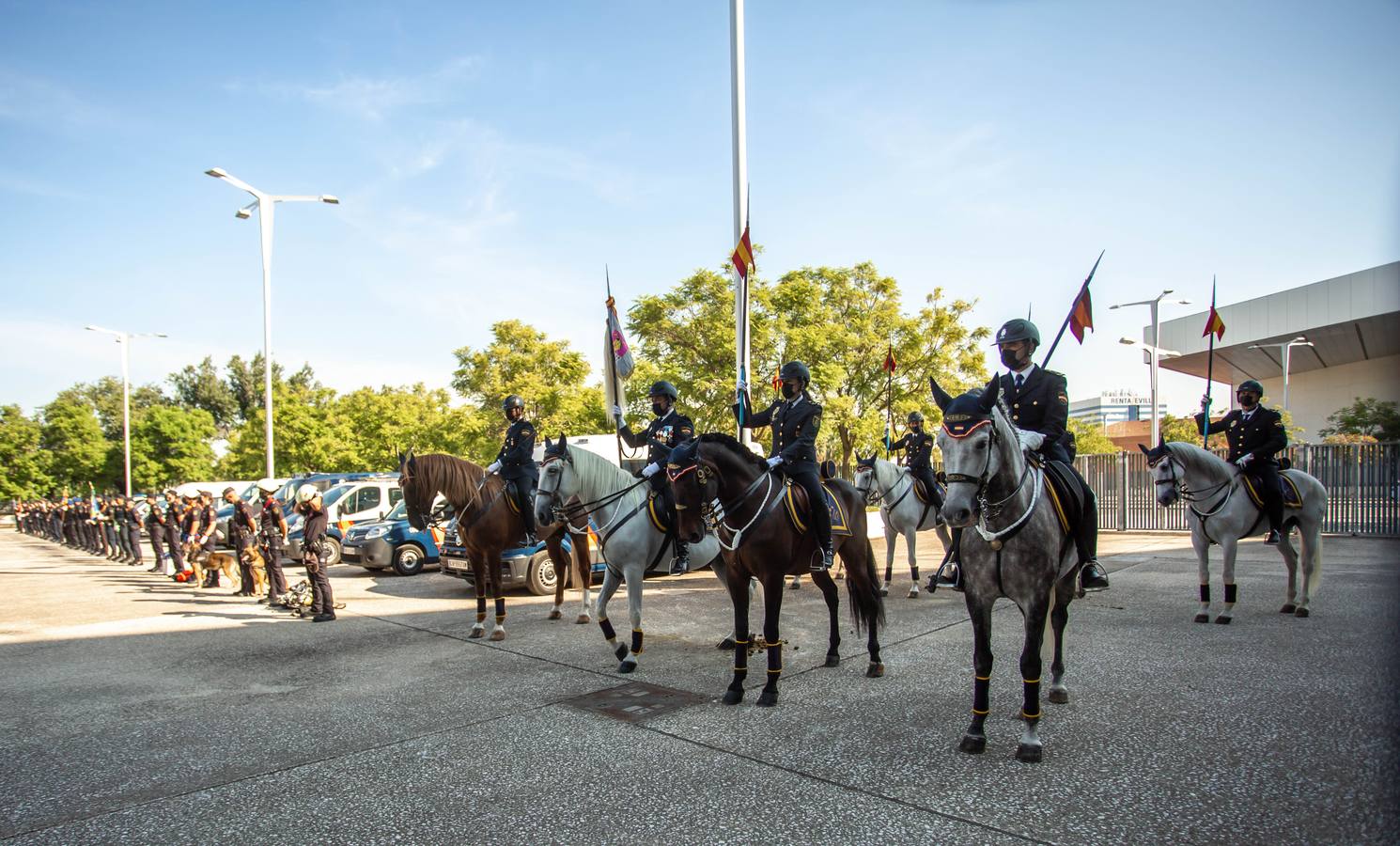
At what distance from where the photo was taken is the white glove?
16.3 feet

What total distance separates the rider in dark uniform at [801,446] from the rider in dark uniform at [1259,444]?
556 centimetres

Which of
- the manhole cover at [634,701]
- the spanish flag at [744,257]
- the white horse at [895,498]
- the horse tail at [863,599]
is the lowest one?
the manhole cover at [634,701]

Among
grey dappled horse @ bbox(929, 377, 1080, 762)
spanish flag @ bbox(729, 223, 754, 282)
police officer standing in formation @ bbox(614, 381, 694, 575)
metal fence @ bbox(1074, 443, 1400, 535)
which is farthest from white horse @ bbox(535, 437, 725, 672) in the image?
metal fence @ bbox(1074, 443, 1400, 535)

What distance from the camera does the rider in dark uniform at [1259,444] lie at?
864 cm

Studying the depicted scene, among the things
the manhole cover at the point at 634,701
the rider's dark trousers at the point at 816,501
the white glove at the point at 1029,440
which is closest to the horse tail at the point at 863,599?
the rider's dark trousers at the point at 816,501

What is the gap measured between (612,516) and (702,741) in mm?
3140

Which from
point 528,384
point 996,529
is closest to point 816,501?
point 996,529

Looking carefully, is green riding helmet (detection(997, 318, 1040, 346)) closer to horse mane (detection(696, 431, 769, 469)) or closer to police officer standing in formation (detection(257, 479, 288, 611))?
horse mane (detection(696, 431, 769, 469))

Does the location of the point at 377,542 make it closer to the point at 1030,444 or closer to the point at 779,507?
the point at 779,507

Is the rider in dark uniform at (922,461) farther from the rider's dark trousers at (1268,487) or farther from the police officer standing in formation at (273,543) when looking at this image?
the police officer standing in formation at (273,543)

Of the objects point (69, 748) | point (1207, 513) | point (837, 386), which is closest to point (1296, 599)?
point (1207, 513)

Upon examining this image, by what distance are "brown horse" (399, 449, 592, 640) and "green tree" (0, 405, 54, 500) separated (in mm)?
62725

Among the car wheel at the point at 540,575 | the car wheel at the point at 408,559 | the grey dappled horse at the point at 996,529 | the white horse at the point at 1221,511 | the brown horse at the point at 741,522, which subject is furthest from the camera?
the car wheel at the point at 408,559

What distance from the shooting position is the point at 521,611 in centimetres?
1072
